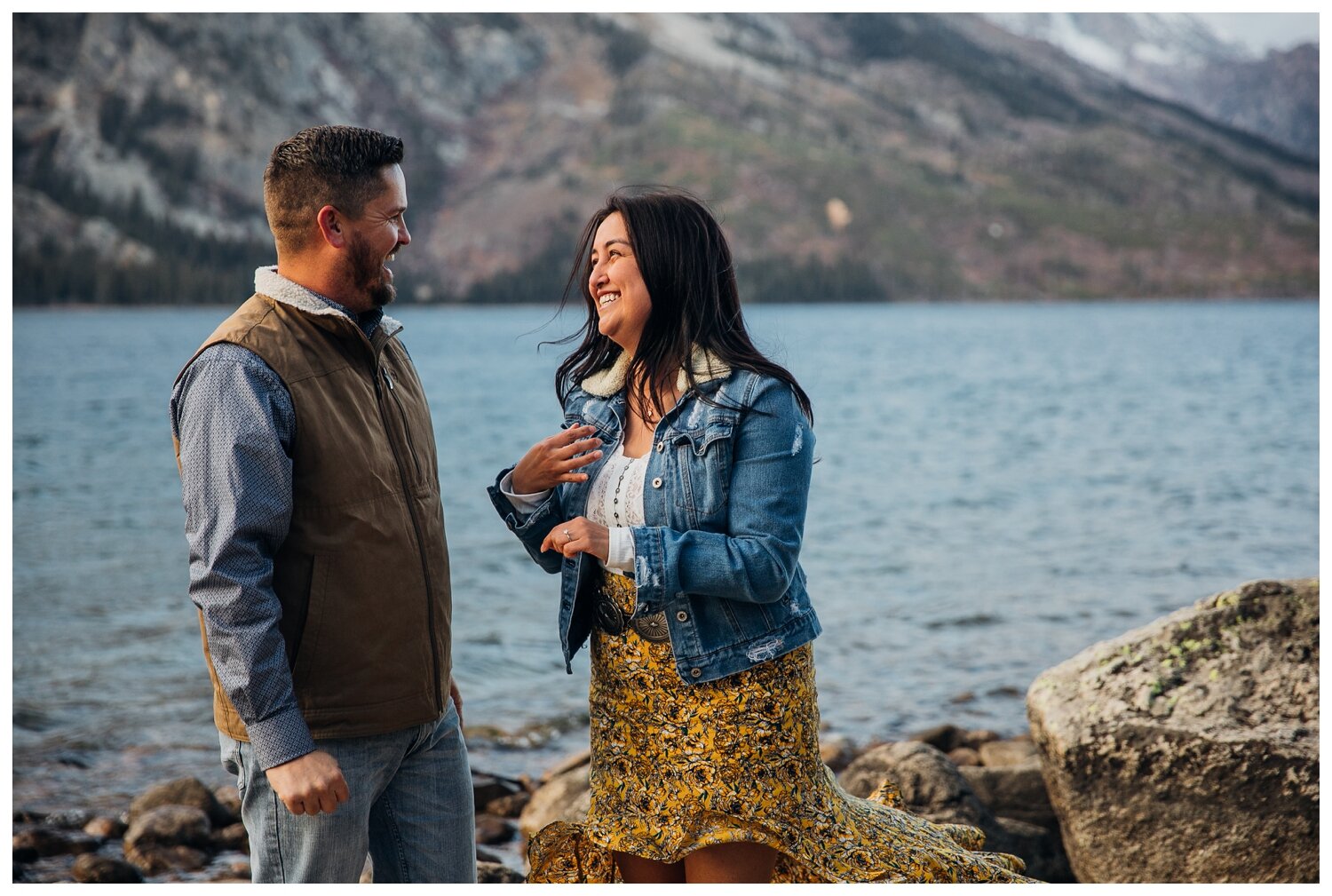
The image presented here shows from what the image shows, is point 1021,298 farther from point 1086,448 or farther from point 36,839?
point 36,839

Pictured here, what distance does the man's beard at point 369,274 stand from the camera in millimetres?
2785

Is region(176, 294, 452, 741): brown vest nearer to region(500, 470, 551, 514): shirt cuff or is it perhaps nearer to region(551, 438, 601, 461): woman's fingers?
region(500, 470, 551, 514): shirt cuff

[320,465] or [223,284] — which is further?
[223,284]

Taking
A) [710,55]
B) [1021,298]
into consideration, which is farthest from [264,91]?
[1021,298]

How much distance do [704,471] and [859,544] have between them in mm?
17527

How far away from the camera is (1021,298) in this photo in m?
138

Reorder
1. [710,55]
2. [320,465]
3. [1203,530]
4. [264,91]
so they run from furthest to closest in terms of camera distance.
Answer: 1. [710,55]
2. [264,91]
3. [1203,530]
4. [320,465]

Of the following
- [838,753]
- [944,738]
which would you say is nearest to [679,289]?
[838,753]

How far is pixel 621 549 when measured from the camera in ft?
9.08

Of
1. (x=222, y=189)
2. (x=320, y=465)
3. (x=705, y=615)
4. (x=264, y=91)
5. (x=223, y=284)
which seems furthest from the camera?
(x=264, y=91)

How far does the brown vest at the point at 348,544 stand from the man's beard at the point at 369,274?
0.38 feet

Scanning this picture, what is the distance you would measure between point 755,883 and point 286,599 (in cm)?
137

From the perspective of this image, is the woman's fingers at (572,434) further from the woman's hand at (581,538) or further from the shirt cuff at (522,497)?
the woman's hand at (581,538)

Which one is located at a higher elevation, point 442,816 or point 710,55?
point 710,55
